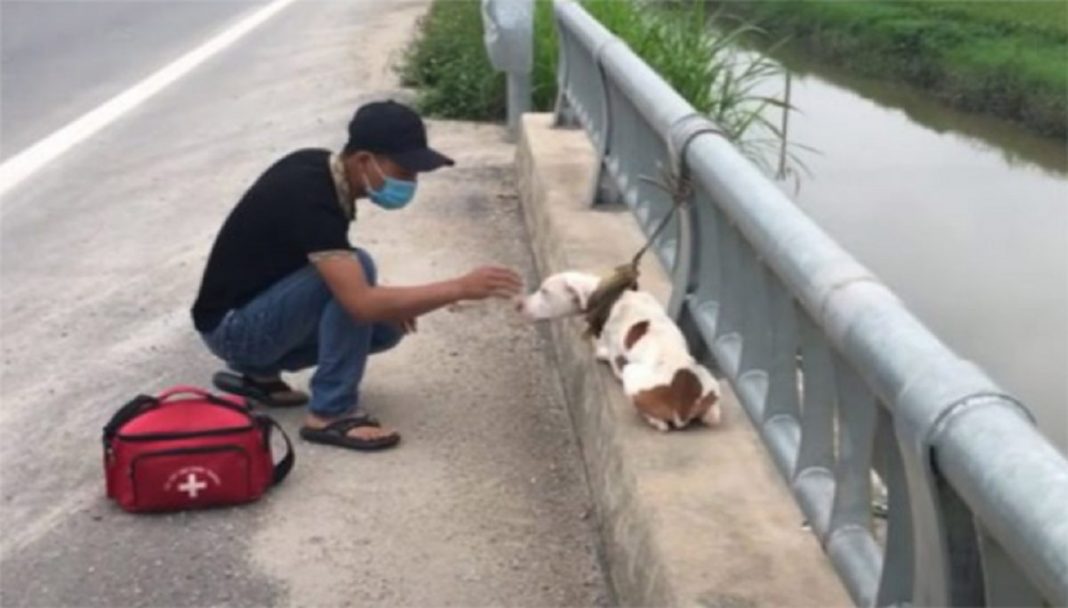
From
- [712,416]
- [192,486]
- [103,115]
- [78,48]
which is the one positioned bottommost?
[78,48]

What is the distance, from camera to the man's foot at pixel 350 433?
16.5 ft

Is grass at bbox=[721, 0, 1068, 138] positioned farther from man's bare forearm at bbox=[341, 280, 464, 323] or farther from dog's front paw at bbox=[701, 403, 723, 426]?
dog's front paw at bbox=[701, 403, 723, 426]

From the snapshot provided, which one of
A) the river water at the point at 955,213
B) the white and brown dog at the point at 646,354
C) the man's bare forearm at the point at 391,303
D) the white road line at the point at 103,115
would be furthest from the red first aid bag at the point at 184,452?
the river water at the point at 955,213

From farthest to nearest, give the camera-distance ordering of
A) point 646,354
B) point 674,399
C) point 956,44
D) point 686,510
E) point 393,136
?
point 956,44 → point 393,136 → point 646,354 → point 674,399 → point 686,510

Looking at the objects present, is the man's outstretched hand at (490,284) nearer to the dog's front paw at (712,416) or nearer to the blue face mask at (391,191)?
the blue face mask at (391,191)

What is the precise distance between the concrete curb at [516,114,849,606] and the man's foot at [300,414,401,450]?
54cm

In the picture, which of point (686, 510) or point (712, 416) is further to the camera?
point (712, 416)

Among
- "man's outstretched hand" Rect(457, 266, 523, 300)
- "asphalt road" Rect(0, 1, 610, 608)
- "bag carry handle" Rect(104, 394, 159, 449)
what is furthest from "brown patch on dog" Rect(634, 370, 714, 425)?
"bag carry handle" Rect(104, 394, 159, 449)

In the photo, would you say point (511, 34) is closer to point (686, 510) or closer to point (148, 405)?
point (148, 405)

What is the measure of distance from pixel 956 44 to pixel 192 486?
18.6 meters

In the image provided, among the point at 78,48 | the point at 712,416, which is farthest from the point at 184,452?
the point at 78,48

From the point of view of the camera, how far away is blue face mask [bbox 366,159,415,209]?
15.8 ft

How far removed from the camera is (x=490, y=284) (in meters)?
4.61

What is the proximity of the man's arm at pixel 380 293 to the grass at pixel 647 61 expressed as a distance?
2.88 m
